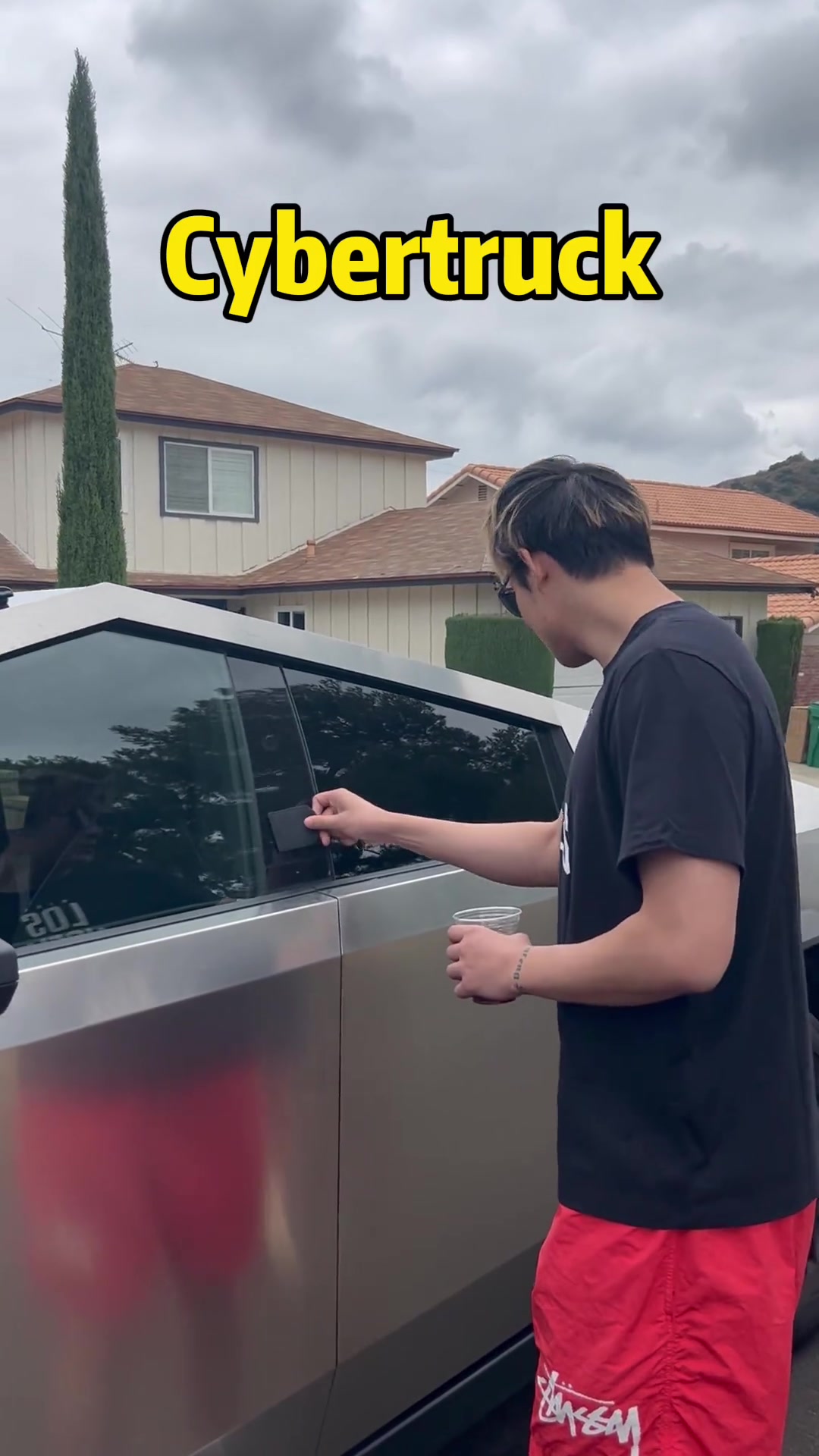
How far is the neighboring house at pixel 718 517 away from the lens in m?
27.7

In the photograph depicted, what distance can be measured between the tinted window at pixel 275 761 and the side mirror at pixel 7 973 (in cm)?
60

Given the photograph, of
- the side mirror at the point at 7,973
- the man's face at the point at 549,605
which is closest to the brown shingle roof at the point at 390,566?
the man's face at the point at 549,605

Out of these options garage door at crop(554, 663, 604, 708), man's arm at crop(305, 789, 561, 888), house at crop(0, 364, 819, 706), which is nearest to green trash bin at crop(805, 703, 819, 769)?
garage door at crop(554, 663, 604, 708)

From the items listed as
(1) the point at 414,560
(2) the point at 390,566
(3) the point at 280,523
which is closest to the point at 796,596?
(1) the point at 414,560

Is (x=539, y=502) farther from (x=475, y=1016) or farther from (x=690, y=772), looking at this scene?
(x=475, y=1016)

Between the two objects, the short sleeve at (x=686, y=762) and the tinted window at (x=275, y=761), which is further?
the tinted window at (x=275, y=761)

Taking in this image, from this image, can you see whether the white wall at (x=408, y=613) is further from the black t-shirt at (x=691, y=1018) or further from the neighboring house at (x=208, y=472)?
the black t-shirt at (x=691, y=1018)

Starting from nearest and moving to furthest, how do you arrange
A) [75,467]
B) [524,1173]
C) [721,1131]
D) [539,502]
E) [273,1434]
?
[721,1131]
[539,502]
[273,1434]
[524,1173]
[75,467]

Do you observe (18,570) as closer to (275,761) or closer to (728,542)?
(275,761)

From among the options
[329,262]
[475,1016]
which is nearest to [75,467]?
[329,262]

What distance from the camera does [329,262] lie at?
12.2 m

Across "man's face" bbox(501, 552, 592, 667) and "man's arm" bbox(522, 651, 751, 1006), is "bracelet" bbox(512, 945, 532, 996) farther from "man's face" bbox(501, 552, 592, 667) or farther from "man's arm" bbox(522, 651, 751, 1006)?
"man's face" bbox(501, 552, 592, 667)

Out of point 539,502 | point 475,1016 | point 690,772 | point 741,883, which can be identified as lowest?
point 475,1016

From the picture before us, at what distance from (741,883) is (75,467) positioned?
15.0m
